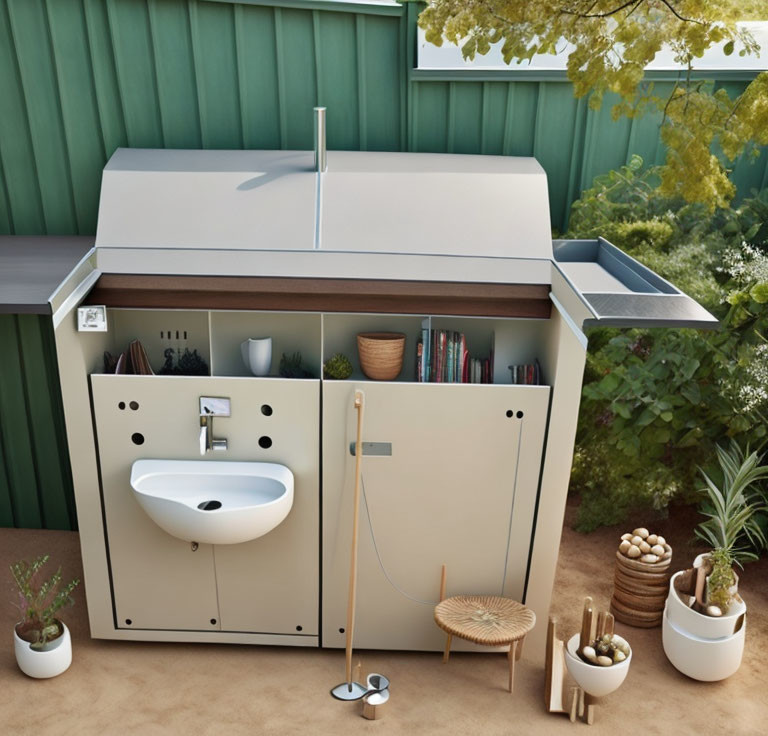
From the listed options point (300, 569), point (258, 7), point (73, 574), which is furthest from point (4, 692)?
point (258, 7)

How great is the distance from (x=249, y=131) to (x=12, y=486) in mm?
2841

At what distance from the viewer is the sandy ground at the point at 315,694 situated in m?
3.93

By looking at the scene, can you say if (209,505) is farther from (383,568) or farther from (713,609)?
(713,609)

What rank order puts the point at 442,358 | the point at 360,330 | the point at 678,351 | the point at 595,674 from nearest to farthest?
1. the point at 595,674
2. the point at 442,358
3. the point at 360,330
4. the point at 678,351

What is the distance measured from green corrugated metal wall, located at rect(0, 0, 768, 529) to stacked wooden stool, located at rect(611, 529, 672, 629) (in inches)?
85.8

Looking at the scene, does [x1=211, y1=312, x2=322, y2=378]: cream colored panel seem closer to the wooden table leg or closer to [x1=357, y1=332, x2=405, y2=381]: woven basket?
[x1=357, y1=332, x2=405, y2=381]: woven basket

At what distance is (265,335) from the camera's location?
4.38m

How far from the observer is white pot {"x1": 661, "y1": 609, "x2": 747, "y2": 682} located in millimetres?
4148

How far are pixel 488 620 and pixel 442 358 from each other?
1312 mm

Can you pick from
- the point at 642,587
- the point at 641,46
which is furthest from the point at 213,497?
the point at 641,46

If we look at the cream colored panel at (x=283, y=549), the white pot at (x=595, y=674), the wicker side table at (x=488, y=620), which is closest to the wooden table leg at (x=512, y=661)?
the wicker side table at (x=488, y=620)

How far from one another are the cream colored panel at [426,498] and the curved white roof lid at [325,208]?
0.74 m

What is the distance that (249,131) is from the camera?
187 inches

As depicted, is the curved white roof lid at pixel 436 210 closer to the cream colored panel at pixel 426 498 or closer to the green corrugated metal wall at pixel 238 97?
the green corrugated metal wall at pixel 238 97
